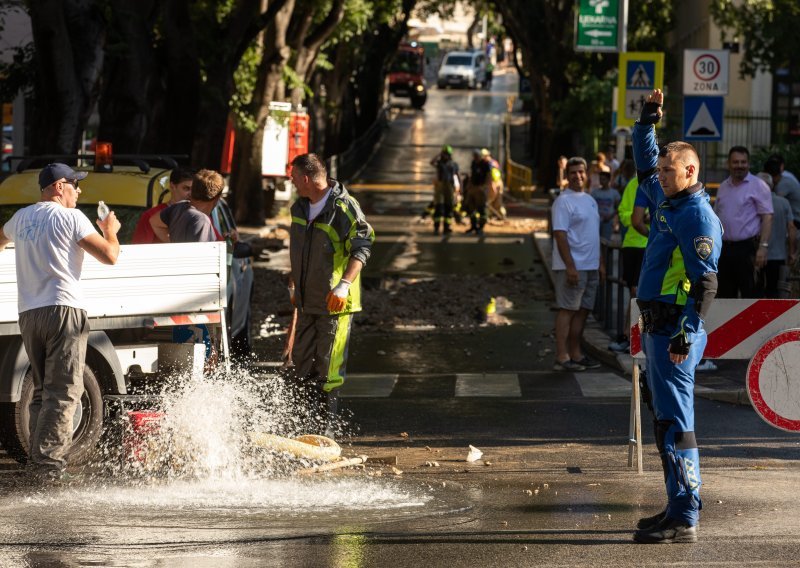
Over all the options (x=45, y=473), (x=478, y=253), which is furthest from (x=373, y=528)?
(x=478, y=253)

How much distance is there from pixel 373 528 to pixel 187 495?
137 centimetres

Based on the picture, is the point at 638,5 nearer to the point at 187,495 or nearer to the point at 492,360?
the point at 492,360

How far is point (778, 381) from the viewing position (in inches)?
348

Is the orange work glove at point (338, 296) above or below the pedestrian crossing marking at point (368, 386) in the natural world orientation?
above

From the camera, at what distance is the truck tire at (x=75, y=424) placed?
29.6 feet

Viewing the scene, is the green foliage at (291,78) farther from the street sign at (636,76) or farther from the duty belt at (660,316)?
the duty belt at (660,316)

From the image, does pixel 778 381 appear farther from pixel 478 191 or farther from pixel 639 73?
pixel 478 191

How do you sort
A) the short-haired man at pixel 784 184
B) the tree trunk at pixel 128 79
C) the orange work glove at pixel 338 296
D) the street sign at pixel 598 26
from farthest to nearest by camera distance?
1. the street sign at pixel 598 26
2. the tree trunk at pixel 128 79
3. the short-haired man at pixel 784 184
4. the orange work glove at pixel 338 296

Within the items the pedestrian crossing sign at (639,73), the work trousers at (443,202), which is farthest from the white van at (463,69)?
the pedestrian crossing sign at (639,73)

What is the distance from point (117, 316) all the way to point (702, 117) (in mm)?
10533

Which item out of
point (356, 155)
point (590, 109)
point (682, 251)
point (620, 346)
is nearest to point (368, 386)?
point (620, 346)

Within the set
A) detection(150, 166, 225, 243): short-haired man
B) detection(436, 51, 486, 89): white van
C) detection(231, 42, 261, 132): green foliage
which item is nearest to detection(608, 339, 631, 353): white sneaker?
detection(150, 166, 225, 243): short-haired man

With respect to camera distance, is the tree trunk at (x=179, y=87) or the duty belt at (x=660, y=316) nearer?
the duty belt at (x=660, y=316)

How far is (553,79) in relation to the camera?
44.8 meters
